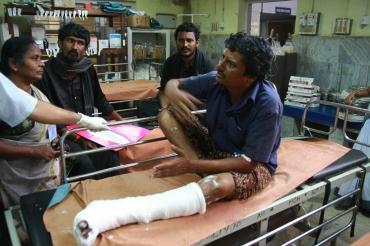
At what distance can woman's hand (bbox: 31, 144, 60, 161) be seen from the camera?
69.7 inches

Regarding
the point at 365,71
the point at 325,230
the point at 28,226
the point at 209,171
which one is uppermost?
the point at 365,71

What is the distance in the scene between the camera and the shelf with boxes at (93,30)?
4125 mm

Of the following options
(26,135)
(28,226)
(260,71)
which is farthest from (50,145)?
(260,71)

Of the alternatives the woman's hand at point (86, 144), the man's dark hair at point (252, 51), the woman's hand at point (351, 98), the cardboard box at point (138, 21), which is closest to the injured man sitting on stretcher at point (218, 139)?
the man's dark hair at point (252, 51)

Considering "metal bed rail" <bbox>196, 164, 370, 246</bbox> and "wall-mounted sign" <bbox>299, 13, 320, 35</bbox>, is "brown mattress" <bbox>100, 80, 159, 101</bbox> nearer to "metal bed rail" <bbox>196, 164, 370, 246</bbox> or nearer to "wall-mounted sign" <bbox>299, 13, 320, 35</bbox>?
"wall-mounted sign" <bbox>299, 13, 320, 35</bbox>

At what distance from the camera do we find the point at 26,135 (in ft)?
5.91

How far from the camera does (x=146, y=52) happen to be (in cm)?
538

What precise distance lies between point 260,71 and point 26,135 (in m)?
1.31

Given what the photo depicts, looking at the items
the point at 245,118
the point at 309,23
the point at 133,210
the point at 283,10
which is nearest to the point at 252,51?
the point at 245,118

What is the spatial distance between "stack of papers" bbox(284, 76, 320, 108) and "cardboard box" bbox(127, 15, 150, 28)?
7.97 ft

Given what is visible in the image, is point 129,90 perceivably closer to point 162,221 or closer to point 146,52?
point 146,52

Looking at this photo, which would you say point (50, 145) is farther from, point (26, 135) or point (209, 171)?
point (209, 171)

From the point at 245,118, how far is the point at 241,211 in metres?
0.46

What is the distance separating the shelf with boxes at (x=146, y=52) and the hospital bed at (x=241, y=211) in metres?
3.38
